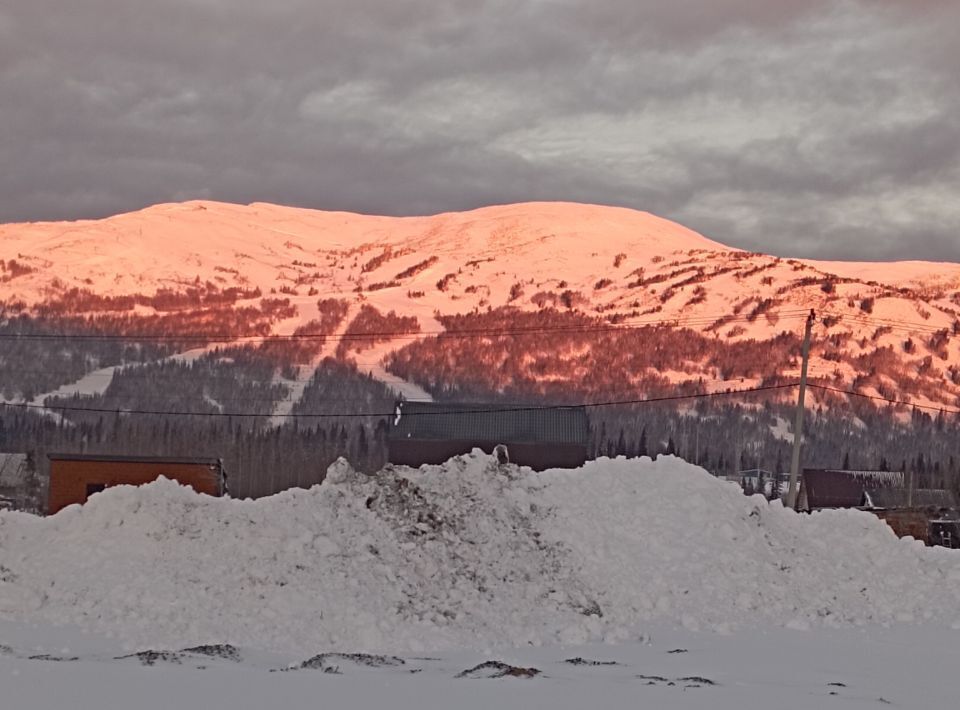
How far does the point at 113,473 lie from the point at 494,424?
25.5 metres

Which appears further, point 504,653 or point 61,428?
point 61,428

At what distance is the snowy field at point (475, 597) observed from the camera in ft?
75.4

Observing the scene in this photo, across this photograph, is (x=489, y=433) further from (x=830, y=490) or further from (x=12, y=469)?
(x=12, y=469)

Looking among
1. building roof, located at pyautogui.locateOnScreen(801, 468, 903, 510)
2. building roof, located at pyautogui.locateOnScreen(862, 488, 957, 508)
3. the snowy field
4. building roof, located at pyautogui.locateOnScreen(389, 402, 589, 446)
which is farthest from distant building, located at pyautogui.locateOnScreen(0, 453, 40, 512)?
building roof, located at pyautogui.locateOnScreen(862, 488, 957, 508)

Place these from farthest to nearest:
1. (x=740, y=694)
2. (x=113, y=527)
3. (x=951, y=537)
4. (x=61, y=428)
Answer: (x=61, y=428) → (x=951, y=537) → (x=113, y=527) → (x=740, y=694)

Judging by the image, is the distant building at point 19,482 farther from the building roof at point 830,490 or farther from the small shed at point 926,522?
the building roof at point 830,490

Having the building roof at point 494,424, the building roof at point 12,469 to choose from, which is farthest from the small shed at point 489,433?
the building roof at point 12,469

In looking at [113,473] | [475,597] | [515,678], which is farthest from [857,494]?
[515,678]

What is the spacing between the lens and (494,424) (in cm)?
6888

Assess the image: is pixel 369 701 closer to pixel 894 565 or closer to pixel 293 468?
pixel 894 565

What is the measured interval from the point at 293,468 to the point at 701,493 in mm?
94025

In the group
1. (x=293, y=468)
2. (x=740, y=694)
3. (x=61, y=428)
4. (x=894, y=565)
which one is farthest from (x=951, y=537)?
(x=61, y=428)

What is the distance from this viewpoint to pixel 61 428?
6442 inches

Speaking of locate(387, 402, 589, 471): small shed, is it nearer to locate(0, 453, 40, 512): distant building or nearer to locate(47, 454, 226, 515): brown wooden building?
locate(47, 454, 226, 515): brown wooden building
